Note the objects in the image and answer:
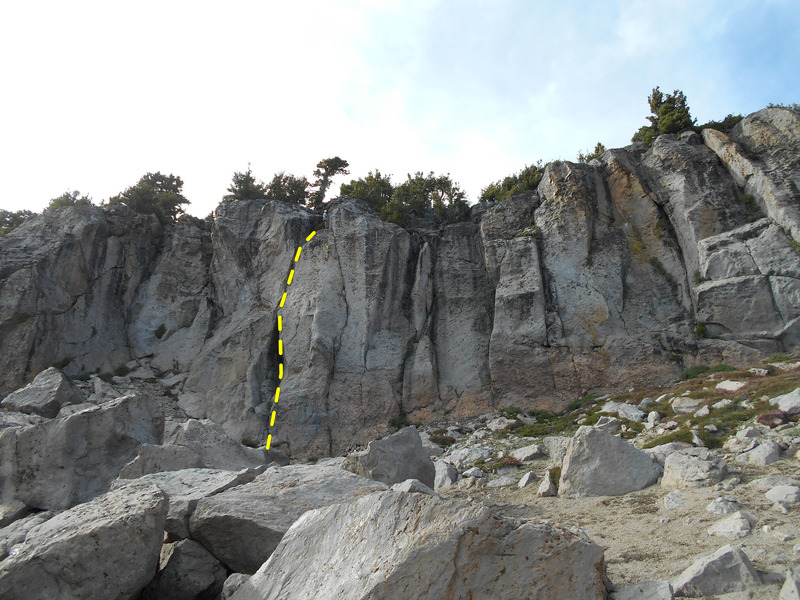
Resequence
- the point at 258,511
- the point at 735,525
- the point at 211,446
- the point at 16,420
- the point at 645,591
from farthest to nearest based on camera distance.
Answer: the point at 16,420, the point at 211,446, the point at 258,511, the point at 735,525, the point at 645,591

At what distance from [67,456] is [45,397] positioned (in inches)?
399

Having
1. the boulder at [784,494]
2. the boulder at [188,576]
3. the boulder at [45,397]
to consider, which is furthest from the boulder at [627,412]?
the boulder at [45,397]

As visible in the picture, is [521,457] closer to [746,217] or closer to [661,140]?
[746,217]

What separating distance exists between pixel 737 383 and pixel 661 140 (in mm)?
15666

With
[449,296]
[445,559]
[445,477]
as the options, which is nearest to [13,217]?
[449,296]

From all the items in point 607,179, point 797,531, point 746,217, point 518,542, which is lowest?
point 797,531

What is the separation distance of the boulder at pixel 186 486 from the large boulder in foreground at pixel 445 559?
2.93m

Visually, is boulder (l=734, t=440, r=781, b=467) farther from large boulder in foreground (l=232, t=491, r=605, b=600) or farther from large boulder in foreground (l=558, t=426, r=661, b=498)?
large boulder in foreground (l=232, t=491, r=605, b=600)

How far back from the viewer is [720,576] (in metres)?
5.21

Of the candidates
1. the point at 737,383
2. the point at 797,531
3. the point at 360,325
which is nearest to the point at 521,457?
the point at 737,383

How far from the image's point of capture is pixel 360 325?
93.4 feet

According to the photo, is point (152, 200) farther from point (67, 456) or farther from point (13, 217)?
point (67, 456)

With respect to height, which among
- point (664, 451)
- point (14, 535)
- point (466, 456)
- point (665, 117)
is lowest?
point (466, 456)

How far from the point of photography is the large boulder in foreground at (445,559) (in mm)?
4676
